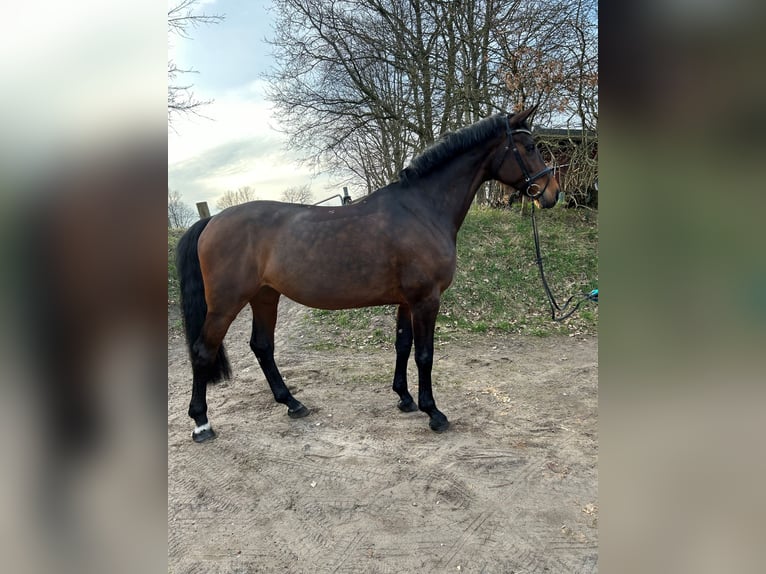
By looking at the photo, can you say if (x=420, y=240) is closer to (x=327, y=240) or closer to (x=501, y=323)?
(x=327, y=240)

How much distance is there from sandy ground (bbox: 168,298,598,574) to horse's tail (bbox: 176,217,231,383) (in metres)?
0.80

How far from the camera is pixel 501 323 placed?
6312 millimetres

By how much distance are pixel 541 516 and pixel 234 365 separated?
4037mm

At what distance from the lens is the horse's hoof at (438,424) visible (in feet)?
10.4

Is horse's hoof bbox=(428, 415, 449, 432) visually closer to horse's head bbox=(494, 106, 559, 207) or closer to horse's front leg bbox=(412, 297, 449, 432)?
horse's front leg bbox=(412, 297, 449, 432)

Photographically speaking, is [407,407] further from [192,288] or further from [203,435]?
Answer: [192,288]

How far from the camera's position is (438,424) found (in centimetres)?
318

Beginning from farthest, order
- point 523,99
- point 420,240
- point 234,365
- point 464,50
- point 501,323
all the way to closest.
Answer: point 464,50, point 523,99, point 501,323, point 234,365, point 420,240


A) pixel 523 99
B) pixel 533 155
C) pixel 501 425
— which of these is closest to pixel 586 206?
pixel 523 99

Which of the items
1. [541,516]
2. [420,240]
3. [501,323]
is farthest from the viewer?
[501,323]
